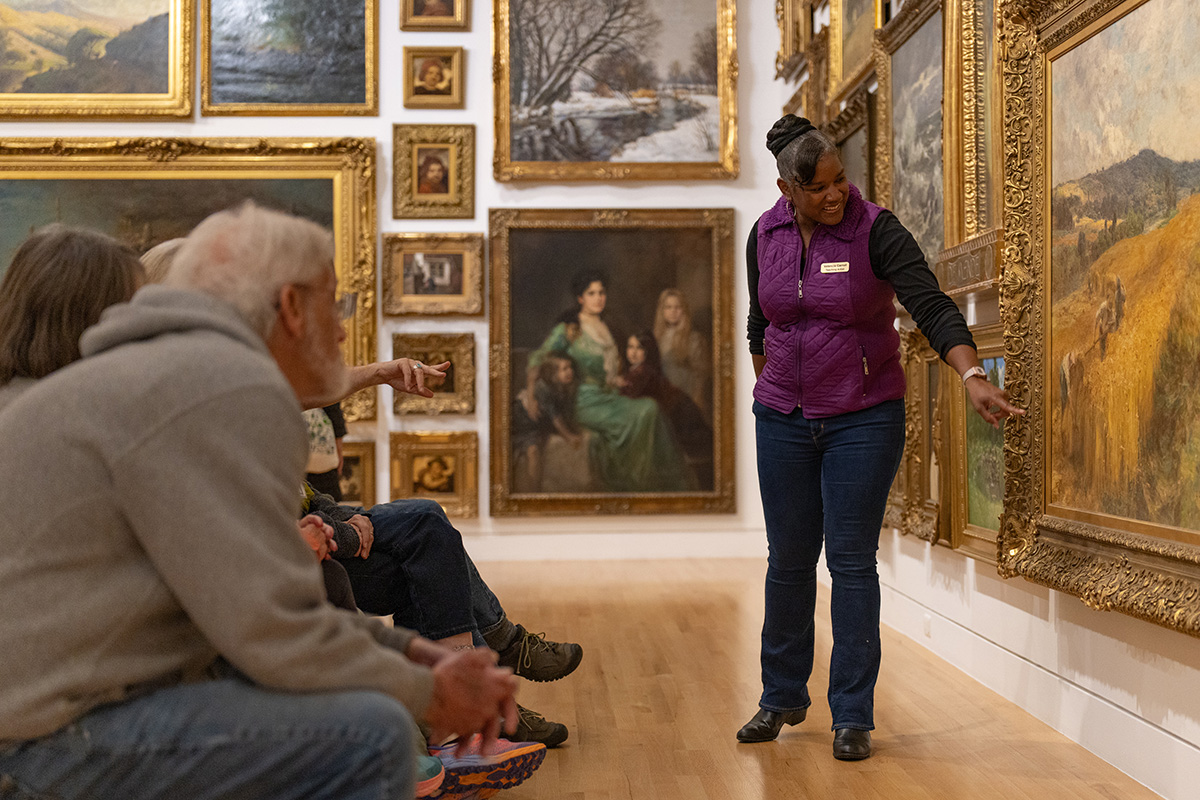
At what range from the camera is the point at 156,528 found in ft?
5.16

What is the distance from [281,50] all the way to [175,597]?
30.2 ft

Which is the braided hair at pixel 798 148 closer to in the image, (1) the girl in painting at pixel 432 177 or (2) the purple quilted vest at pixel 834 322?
(2) the purple quilted vest at pixel 834 322

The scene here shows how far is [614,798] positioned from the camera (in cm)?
360

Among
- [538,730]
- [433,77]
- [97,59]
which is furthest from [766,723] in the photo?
[97,59]

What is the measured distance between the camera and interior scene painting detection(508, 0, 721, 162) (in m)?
10.0

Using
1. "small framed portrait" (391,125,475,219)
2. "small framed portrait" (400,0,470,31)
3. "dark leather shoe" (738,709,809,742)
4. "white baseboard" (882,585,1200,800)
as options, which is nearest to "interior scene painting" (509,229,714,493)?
"small framed portrait" (391,125,475,219)

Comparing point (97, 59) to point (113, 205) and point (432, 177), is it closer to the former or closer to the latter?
point (113, 205)

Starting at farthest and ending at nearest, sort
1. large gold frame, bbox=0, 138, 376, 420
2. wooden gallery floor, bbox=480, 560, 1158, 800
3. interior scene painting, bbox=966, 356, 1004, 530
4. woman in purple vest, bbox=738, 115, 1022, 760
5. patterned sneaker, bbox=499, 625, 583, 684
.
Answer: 1. large gold frame, bbox=0, 138, 376, 420
2. interior scene painting, bbox=966, 356, 1004, 530
3. patterned sneaker, bbox=499, 625, 583, 684
4. woman in purple vest, bbox=738, 115, 1022, 760
5. wooden gallery floor, bbox=480, 560, 1158, 800

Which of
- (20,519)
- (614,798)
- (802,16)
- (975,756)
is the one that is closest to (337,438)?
(614,798)

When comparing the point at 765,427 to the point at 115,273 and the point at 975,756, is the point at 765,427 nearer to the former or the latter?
the point at 975,756

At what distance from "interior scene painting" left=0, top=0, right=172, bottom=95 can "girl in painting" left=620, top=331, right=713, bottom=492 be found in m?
4.76

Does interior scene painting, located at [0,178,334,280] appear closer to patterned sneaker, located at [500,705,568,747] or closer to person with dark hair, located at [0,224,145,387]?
patterned sneaker, located at [500,705,568,747]

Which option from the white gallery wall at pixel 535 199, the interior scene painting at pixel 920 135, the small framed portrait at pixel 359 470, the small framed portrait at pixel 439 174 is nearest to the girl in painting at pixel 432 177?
the small framed portrait at pixel 439 174

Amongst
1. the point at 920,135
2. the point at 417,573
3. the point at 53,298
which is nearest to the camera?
the point at 53,298
